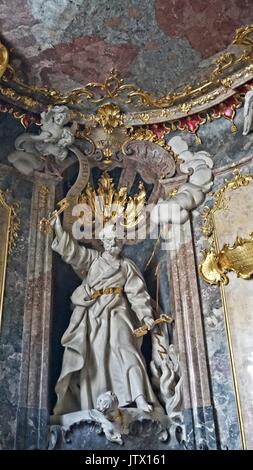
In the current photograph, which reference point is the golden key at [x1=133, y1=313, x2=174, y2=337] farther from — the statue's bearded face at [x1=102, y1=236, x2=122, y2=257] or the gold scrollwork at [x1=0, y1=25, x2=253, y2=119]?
the gold scrollwork at [x1=0, y1=25, x2=253, y2=119]

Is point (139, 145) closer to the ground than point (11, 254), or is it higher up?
higher up

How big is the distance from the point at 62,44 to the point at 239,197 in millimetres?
2855

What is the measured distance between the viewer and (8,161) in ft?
21.6

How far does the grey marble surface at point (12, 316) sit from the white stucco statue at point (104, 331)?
436 mm

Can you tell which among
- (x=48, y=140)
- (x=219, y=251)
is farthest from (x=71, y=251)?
(x=219, y=251)

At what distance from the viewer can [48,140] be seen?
270 inches

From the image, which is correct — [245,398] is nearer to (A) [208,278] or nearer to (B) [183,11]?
(A) [208,278]

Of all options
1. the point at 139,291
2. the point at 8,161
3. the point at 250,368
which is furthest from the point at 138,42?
the point at 250,368

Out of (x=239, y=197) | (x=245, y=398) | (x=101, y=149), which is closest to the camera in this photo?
(x=245, y=398)

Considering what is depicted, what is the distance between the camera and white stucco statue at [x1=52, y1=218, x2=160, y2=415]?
5609 mm

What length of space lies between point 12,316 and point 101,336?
3.23ft

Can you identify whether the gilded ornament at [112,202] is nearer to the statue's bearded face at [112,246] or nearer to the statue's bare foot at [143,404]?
the statue's bearded face at [112,246]

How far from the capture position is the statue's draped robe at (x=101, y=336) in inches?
221

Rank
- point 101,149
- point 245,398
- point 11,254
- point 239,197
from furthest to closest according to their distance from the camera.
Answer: point 101,149 → point 239,197 → point 11,254 → point 245,398
